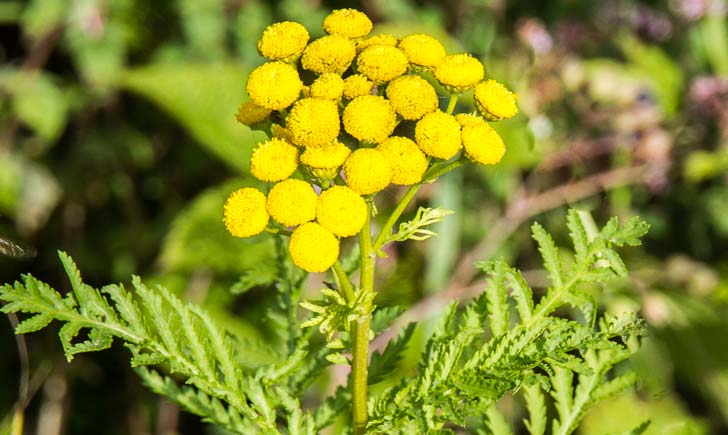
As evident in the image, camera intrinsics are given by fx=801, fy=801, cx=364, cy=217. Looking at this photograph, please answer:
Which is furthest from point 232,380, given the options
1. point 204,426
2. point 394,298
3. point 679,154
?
point 679,154

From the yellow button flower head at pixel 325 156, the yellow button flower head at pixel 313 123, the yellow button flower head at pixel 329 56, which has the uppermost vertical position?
the yellow button flower head at pixel 329 56

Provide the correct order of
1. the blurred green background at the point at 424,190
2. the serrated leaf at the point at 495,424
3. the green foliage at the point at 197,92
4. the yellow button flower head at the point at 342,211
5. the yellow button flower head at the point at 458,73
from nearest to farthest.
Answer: the yellow button flower head at the point at 342,211 → the yellow button flower head at the point at 458,73 → the serrated leaf at the point at 495,424 → the blurred green background at the point at 424,190 → the green foliage at the point at 197,92

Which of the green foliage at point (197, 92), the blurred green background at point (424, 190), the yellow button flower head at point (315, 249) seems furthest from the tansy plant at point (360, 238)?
the green foliage at point (197, 92)

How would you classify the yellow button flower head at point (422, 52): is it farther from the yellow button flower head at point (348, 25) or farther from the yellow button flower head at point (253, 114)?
the yellow button flower head at point (253, 114)

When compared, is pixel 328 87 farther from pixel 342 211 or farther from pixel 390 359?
pixel 390 359

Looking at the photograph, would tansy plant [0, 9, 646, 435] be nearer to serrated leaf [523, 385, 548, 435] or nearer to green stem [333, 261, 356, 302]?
green stem [333, 261, 356, 302]

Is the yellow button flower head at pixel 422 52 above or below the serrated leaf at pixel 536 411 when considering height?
above

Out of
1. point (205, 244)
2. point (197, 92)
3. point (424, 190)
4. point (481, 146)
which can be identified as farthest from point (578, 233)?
point (197, 92)
